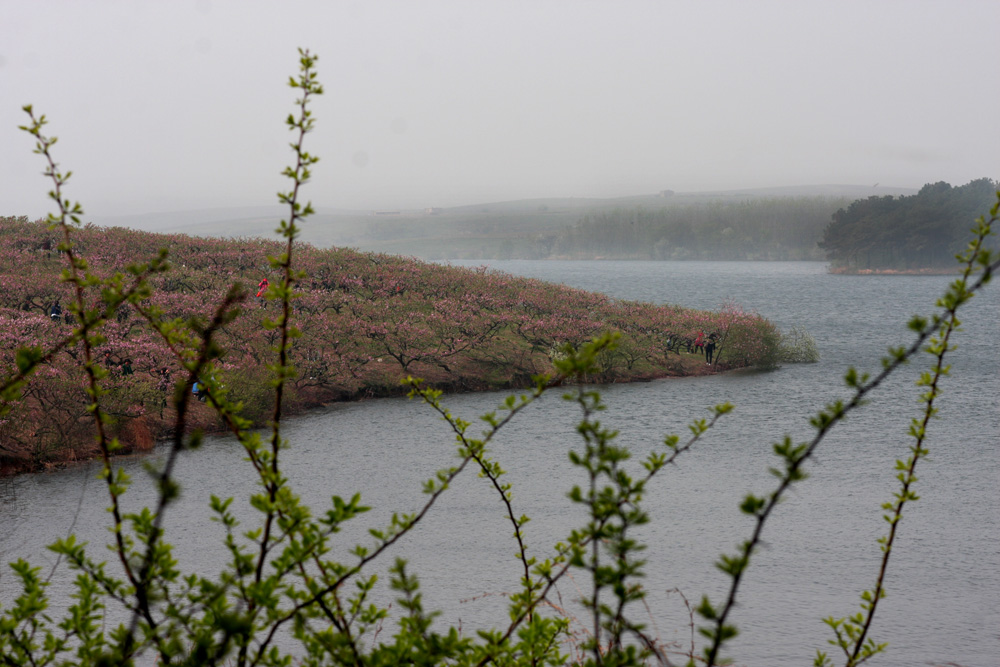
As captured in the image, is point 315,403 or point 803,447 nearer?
point 803,447

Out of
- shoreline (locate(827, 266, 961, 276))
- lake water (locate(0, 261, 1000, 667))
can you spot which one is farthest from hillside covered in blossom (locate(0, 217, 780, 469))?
shoreline (locate(827, 266, 961, 276))

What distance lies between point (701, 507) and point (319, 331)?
51.2 feet

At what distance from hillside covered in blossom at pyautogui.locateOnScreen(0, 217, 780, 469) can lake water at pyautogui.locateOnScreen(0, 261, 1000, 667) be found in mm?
1492

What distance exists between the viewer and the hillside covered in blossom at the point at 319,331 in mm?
19359

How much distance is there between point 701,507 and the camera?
1513cm

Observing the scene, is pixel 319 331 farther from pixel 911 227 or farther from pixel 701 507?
pixel 911 227

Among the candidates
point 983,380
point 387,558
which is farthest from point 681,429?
point 983,380

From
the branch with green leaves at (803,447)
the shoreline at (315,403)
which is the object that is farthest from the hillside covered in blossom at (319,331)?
the branch with green leaves at (803,447)

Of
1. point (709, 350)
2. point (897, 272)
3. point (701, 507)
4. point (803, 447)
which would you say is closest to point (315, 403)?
point (701, 507)

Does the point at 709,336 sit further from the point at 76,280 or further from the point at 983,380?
the point at 76,280

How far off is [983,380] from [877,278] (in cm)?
7262

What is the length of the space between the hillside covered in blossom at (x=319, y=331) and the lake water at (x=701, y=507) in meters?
1.49

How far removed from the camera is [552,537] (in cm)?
1310

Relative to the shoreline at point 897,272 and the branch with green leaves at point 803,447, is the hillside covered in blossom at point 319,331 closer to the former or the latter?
the branch with green leaves at point 803,447
